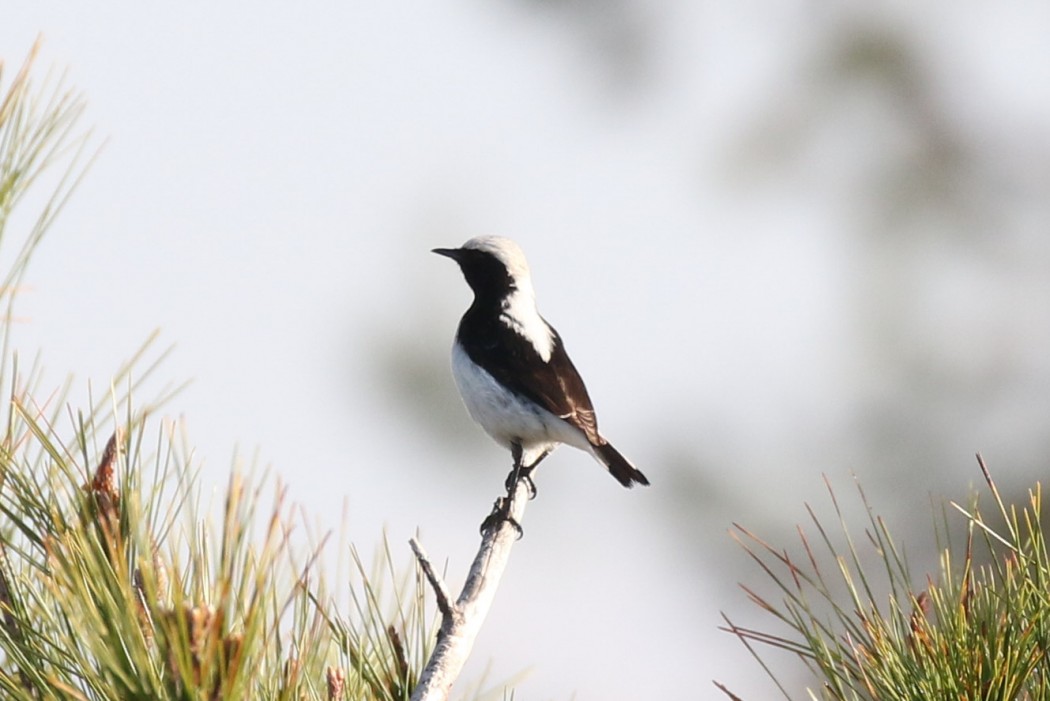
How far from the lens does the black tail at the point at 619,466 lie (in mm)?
4672

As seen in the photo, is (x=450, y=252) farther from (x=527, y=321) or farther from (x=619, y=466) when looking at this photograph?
(x=619, y=466)

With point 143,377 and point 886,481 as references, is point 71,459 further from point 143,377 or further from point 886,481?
point 886,481

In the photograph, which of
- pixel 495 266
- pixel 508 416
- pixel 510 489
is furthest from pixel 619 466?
pixel 495 266

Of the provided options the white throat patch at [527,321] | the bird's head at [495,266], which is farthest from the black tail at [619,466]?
the bird's head at [495,266]

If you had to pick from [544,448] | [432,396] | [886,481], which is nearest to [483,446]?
[432,396]

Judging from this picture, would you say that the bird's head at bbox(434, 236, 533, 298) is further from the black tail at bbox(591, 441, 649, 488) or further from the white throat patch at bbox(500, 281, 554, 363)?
the black tail at bbox(591, 441, 649, 488)

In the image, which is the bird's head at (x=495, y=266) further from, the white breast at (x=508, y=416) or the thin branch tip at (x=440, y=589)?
the thin branch tip at (x=440, y=589)

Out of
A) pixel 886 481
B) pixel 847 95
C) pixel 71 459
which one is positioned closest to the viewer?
pixel 71 459

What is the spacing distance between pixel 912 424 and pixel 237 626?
7.87m

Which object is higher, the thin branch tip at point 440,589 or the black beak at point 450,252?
the black beak at point 450,252

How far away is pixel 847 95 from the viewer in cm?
1013

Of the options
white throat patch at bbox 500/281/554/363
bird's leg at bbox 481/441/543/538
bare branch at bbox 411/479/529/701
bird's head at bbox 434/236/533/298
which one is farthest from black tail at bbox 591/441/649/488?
bare branch at bbox 411/479/529/701

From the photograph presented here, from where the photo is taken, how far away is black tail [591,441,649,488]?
4.67 meters

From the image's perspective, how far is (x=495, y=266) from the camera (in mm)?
5355
